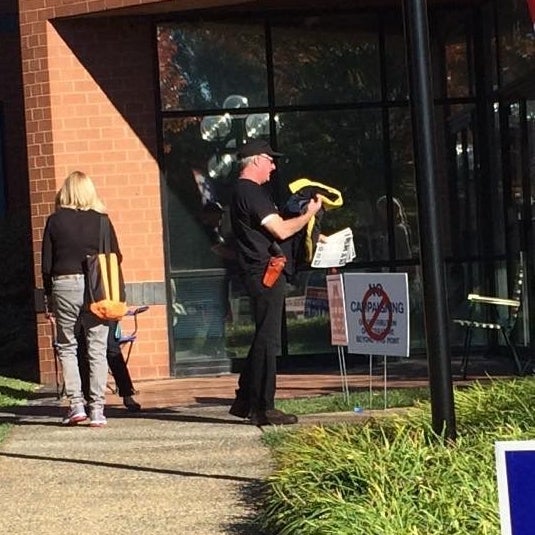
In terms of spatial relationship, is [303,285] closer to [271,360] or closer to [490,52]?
[490,52]

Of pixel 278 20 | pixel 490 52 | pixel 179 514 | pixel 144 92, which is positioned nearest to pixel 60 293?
pixel 179 514

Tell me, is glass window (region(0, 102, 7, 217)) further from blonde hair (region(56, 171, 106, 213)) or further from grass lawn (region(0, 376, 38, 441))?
blonde hair (region(56, 171, 106, 213))

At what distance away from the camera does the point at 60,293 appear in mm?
8820

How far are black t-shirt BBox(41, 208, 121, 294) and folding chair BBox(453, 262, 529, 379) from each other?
317 centimetres

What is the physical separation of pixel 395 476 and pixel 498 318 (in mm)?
6946

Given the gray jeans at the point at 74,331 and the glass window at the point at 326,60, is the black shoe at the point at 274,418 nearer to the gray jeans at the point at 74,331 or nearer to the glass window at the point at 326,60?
the gray jeans at the point at 74,331

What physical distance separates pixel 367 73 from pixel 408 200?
135 centimetres

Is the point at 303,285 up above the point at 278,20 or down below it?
below

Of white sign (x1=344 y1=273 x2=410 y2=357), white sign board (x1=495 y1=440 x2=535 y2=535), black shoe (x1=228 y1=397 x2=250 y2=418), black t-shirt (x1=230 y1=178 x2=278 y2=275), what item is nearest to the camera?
Answer: white sign board (x1=495 y1=440 x2=535 y2=535)

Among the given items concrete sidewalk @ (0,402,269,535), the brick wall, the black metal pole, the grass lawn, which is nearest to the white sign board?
the black metal pole

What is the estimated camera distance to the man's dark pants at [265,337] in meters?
8.20

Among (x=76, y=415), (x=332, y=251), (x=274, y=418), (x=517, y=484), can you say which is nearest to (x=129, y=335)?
(x=76, y=415)

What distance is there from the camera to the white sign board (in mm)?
2693

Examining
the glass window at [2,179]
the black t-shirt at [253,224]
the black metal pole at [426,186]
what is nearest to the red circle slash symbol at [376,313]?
the black t-shirt at [253,224]
